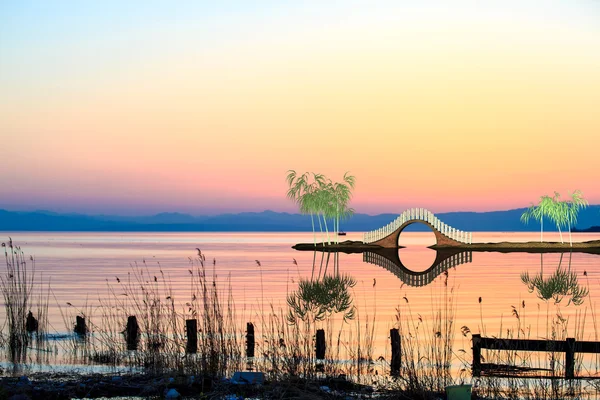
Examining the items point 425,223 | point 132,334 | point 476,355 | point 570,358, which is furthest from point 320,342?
point 425,223

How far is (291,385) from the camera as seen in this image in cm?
1110

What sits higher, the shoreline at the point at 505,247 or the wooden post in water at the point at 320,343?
the shoreline at the point at 505,247

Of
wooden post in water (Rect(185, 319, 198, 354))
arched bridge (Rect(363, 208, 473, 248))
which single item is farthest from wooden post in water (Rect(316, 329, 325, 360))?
arched bridge (Rect(363, 208, 473, 248))

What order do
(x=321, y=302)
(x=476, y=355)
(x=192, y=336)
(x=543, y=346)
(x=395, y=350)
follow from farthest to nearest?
(x=321, y=302) → (x=192, y=336) → (x=395, y=350) → (x=476, y=355) → (x=543, y=346)

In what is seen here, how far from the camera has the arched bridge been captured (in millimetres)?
67750

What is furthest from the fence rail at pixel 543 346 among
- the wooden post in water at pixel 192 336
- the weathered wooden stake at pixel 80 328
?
the weathered wooden stake at pixel 80 328

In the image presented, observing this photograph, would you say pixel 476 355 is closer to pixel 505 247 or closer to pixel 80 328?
pixel 80 328

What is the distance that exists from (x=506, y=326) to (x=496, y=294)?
9.63m

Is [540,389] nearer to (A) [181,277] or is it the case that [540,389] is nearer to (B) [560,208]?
(A) [181,277]

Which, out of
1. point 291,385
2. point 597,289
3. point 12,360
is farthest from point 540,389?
point 597,289

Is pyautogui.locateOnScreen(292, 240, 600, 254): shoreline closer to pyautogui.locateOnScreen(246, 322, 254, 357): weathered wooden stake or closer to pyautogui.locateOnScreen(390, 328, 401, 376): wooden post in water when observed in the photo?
pyautogui.locateOnScreen(246, 322, 254, 357): weathered wooden stake

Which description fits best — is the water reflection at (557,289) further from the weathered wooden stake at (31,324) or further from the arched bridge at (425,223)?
the arched bridge at (425,223)

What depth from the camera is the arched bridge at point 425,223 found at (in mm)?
67750

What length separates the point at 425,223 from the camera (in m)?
69.6
